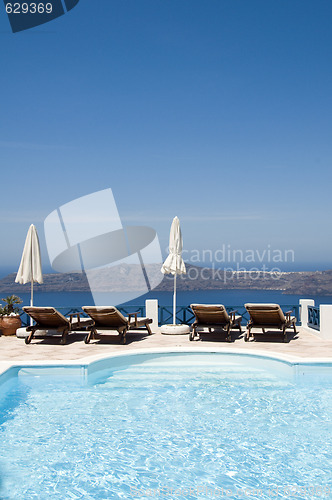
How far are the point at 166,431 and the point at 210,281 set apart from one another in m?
26.8

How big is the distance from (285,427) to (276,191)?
33.9m

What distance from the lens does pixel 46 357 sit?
7.71 m

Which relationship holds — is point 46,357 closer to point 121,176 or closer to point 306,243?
point 121,176

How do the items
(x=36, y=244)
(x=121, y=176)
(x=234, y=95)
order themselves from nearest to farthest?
(x=36, y=244) < (x=234, y=95) < (x=121, y=176)

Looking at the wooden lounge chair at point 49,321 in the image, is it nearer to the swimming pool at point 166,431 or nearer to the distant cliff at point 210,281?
the swimming pool at point 166,431

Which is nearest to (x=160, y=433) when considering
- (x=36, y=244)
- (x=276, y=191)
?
(x=36, y=244)

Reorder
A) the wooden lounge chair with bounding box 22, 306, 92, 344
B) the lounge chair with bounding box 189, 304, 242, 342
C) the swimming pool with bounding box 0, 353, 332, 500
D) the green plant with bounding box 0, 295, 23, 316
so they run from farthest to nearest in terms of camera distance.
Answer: the green plant with bounding box 0, 295, 23, 316
the lounge chair with bounding box 189, 304, 242, 342
the wooden lounge chair with bounding box 22, 306, 92, 344
the swimming pool with bounding box 0, 353, 332, 500

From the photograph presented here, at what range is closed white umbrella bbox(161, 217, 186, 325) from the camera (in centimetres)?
1044

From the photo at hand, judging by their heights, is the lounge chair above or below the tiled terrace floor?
above

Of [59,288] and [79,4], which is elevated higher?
[79,4]

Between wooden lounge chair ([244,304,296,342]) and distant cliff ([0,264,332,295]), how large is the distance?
39.5ft

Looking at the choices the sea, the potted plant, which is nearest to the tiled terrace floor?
the potted plant

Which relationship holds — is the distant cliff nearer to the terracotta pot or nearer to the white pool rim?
the terracotta pot

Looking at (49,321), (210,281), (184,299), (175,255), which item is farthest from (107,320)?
(210,281)
